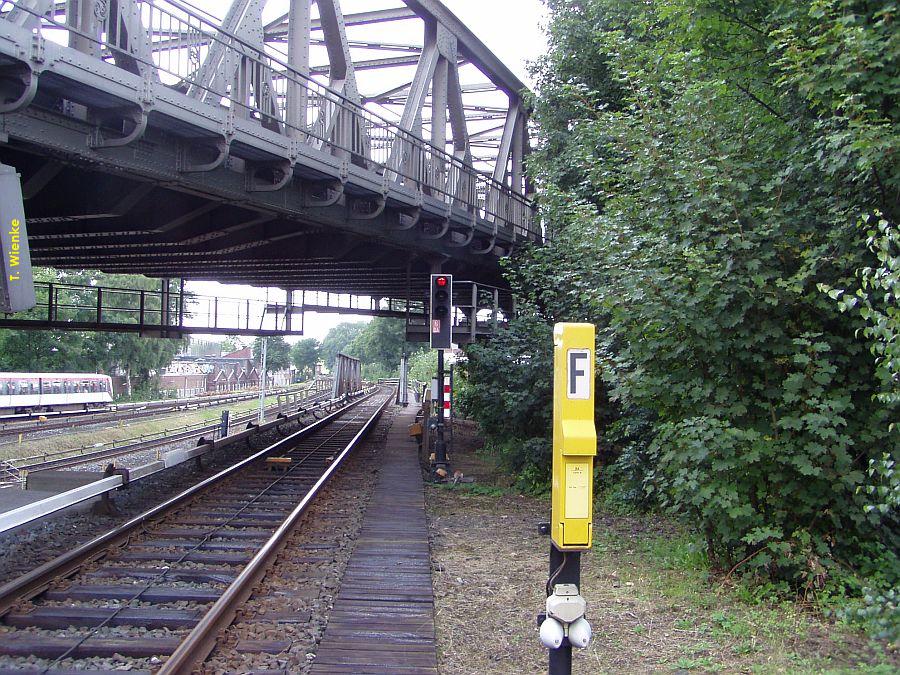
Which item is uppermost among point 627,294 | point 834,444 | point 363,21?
point 363,21

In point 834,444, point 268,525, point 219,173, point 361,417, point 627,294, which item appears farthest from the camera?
point 361,417

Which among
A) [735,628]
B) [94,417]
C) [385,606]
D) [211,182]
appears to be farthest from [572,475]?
[94,417]

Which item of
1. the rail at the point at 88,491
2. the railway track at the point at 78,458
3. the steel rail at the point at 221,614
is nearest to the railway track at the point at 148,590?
the steel rail at the point at 221,614

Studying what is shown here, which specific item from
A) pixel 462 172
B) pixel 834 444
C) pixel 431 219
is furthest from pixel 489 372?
pixel 834 444

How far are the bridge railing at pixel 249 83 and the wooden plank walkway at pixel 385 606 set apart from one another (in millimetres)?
5782

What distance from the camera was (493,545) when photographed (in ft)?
30.1

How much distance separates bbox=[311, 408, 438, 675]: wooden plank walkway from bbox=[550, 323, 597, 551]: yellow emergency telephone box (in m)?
1.89

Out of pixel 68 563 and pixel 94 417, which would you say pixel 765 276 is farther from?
pixel 94 417

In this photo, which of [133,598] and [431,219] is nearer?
[133,598]

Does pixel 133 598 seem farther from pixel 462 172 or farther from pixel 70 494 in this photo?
pixel 462 172

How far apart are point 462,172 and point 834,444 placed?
12.8 metres

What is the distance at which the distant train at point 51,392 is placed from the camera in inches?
1585

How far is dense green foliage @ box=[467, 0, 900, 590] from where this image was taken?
5.89 metres

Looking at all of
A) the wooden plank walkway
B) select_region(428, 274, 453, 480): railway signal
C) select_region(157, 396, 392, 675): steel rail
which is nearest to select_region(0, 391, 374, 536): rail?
select_region(157, 396, 392, 675): steel rail
